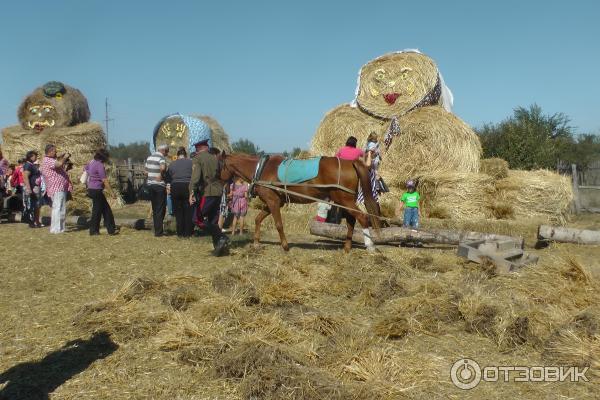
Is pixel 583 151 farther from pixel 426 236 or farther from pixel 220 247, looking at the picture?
pixel 220 247

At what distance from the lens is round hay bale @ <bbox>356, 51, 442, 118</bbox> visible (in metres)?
13.9

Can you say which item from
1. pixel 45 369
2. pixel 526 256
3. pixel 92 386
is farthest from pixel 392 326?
pixel 526 256

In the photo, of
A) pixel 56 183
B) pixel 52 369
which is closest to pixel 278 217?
pixel 56 183

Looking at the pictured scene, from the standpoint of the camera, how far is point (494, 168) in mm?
13383

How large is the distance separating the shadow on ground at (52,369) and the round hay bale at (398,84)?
1089 cm

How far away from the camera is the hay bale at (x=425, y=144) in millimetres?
13078

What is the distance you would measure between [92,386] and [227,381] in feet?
2.99

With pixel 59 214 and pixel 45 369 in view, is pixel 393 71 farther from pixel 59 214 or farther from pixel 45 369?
pixel 45 369

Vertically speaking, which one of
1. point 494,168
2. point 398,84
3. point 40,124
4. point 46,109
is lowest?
point 494,168

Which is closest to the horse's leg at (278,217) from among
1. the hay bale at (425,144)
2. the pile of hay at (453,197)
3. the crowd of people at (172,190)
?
the crowd of people at (172,190)

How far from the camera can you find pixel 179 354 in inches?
162

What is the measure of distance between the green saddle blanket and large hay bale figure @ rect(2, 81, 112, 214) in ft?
33.4

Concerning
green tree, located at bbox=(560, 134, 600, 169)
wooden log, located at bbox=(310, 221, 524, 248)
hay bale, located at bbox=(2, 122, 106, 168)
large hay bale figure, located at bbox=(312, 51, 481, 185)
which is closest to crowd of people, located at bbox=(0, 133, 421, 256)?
wooden log, located at bbox=(310, 221, 524, 248)

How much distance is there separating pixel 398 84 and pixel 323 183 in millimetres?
6452
